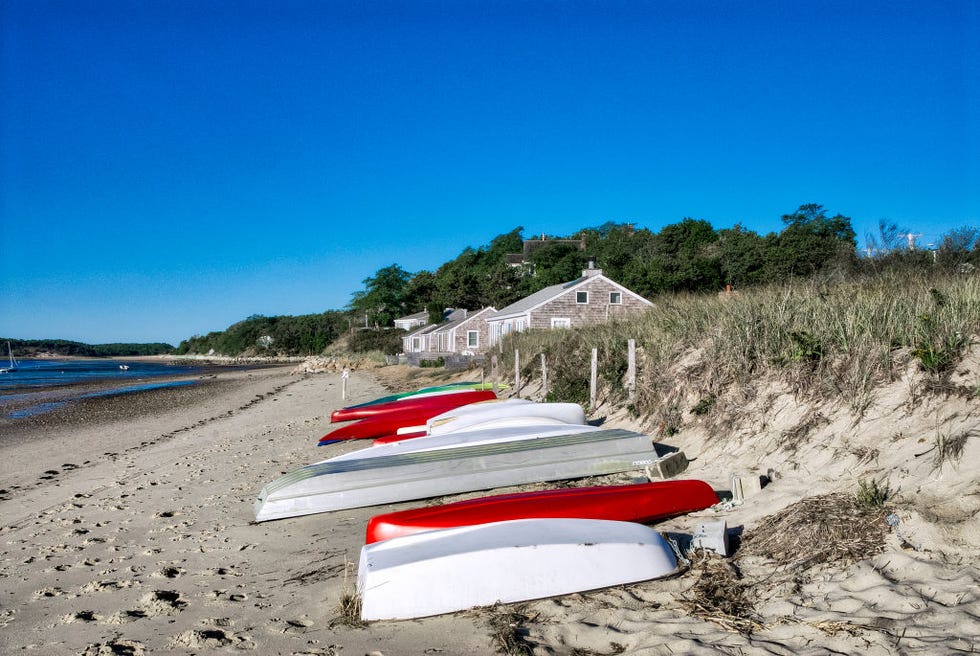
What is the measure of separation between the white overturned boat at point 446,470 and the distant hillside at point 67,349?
142m

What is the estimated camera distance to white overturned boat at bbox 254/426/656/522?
6340mm

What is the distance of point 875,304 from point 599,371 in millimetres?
5634

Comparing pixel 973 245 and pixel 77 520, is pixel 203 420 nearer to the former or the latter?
pixel 77 520


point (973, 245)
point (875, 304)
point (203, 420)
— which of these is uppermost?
point (973, 245)

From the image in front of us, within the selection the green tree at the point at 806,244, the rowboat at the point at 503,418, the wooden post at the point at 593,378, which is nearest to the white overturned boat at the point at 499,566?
the rowboat at the point at 503,418

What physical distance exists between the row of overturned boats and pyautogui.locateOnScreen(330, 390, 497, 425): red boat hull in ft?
14.4

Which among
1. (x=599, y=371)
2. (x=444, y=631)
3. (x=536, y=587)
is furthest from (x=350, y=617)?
(x=599, y=371)

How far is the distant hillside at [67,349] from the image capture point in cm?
13075

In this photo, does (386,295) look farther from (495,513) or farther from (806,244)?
(495,513)

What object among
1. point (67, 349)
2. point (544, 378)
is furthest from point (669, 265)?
point (67, 349)

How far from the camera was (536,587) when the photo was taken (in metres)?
3.84

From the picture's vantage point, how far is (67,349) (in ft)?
452

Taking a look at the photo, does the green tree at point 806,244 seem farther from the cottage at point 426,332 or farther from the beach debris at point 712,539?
the beach debris at point 712,539

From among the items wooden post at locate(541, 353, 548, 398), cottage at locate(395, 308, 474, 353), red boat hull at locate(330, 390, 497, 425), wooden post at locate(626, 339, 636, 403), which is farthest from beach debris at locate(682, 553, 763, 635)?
cottage at locate(395, 308, 474, 353)
